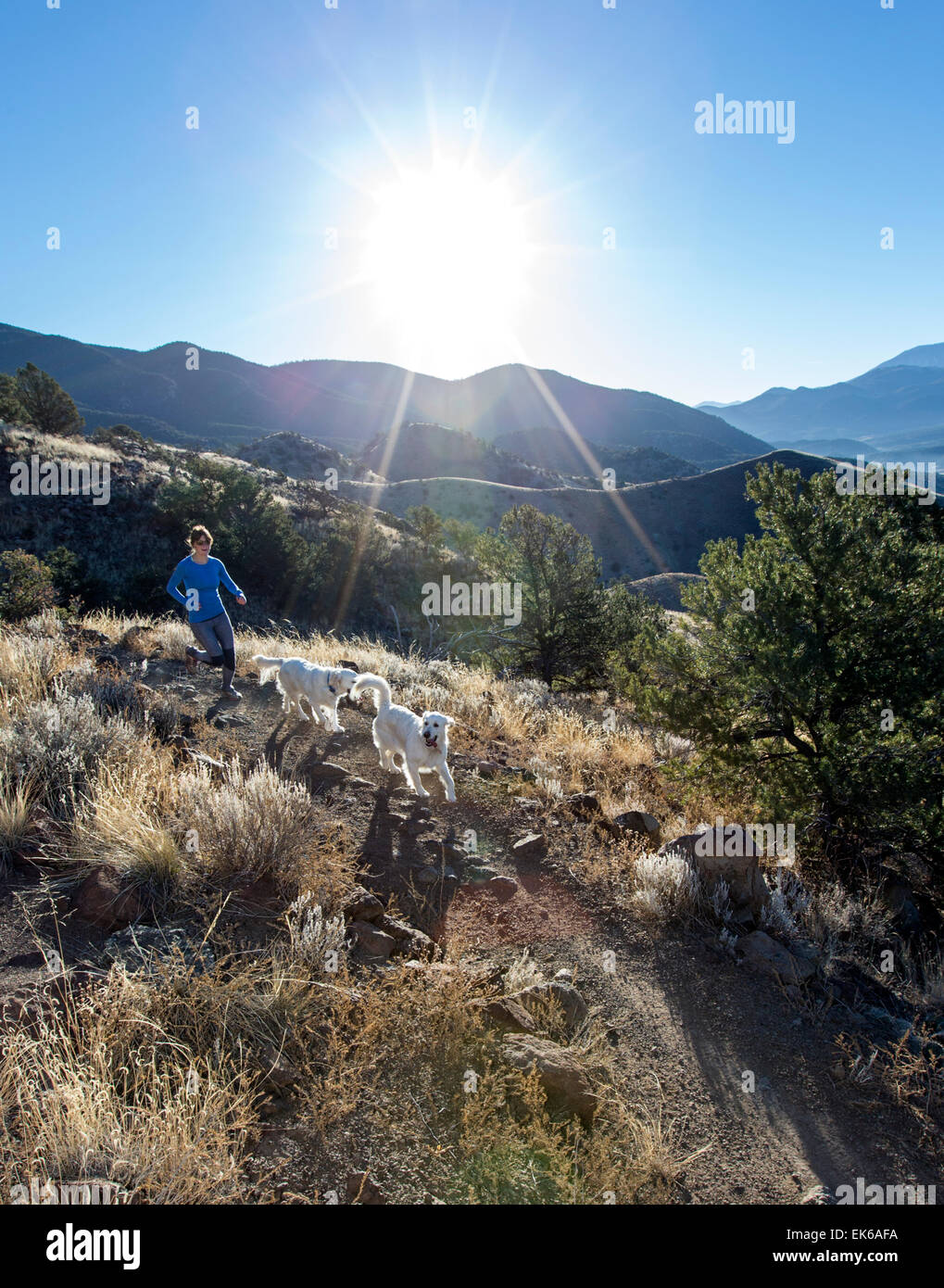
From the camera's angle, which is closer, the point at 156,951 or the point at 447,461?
the point at 156,951

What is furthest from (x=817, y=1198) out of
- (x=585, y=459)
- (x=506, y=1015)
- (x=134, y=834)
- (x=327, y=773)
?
(x=585, y=459)

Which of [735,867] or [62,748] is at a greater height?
[62,748]

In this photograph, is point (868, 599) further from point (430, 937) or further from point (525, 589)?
point (525, 589)

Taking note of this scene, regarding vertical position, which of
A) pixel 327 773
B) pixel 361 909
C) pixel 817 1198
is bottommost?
pixel 817 1198

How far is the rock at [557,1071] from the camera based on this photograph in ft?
8.28

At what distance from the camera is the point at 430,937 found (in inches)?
138

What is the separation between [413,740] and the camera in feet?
17.4

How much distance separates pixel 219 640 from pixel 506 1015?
215 inches

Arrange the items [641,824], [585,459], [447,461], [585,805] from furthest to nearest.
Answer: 1. [585,459]
2. [447,461]
3. [585,805]
4. [641,824]

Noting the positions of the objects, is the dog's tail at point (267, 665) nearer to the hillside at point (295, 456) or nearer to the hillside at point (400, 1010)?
the hillside at point (400, 1010)

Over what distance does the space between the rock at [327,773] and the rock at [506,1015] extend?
2.72 metres

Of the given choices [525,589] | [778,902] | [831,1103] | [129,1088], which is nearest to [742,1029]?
[831,1103]

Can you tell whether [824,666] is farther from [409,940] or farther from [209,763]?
[209,763]
